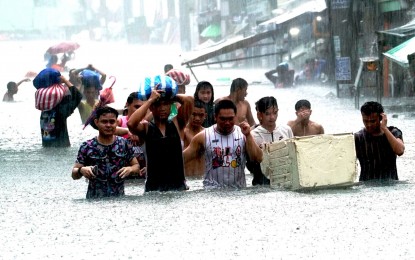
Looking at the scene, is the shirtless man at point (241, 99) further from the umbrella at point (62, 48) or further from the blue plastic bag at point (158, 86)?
the umbrella at point (62, 48)

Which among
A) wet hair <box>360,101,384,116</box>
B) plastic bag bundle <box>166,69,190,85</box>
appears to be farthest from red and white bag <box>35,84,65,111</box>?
wet hair <box>360,101,384,116</box>

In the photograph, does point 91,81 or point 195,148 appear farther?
point 91,81

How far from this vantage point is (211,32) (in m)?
79.5

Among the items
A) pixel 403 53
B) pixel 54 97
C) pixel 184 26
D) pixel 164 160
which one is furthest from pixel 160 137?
pixel 184 26

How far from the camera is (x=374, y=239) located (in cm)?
770

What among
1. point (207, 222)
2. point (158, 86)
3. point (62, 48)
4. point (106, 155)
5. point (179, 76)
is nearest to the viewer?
point (207, 222)

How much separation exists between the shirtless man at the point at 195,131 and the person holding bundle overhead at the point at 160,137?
1040 millimetres

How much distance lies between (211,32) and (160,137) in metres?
69.8

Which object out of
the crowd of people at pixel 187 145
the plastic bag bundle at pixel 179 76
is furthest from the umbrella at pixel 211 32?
the crowd of people at pixel 187 145

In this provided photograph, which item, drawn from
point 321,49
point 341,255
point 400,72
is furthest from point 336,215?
point 321,49

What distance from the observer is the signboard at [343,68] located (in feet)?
93.5

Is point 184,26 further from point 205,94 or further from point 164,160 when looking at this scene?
point 164,160

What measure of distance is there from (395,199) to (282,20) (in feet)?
115

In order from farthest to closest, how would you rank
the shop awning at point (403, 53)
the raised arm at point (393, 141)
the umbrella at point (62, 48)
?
the umbrella at point (62, 48)
the shop awning at point (403, 53)
the raised arm at point (393, 141)
